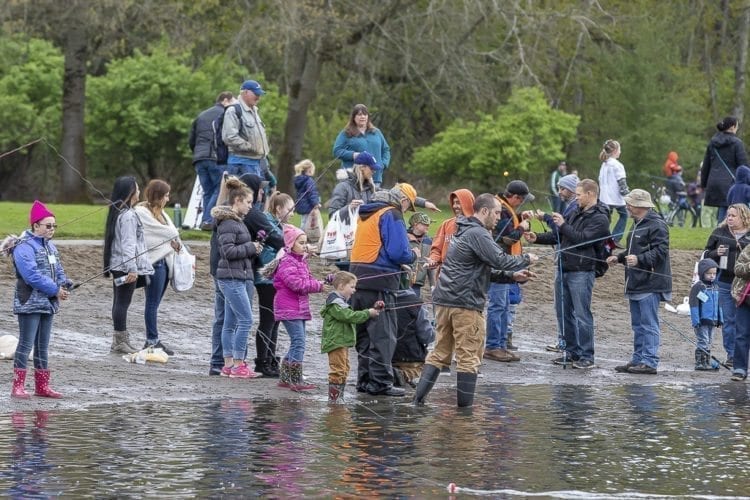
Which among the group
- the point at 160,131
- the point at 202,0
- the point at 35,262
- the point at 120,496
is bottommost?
the point at 120,496

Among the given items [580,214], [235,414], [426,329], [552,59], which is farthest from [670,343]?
[552,59]

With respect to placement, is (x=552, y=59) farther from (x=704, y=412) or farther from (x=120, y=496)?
(x=120, y=496)

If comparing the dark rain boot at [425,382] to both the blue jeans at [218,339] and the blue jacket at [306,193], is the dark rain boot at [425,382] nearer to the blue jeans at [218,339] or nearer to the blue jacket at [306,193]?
the blue jeans at [218,339]

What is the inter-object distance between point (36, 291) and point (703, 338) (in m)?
7.82

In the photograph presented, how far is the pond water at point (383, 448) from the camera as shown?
9867 mm

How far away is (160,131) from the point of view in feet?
131

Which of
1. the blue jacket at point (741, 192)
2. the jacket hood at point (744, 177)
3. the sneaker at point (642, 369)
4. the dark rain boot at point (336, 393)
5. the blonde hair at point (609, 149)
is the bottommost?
the dark rain boot at point (336, 393)

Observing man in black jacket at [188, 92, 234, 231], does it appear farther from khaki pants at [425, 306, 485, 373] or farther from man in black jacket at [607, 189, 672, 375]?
khaki pants at [425, 306, 485, 373]

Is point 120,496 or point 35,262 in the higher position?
point 35,262

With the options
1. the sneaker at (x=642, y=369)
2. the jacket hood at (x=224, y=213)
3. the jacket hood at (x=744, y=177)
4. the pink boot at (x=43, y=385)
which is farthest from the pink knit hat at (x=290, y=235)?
the jacket hood at (x=744, y=177)

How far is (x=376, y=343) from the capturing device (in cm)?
1447

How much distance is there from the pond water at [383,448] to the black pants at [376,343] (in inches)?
11.1

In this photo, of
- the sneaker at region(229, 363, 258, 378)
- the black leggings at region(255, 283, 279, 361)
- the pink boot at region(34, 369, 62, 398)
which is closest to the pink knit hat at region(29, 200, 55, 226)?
the pink boot at region(34, 369, 62, 398)

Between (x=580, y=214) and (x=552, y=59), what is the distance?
2806 centimetres
